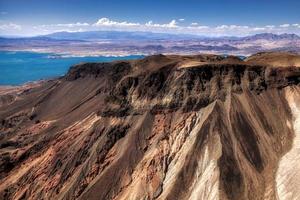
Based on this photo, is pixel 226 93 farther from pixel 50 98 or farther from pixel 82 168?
pixel 50 98

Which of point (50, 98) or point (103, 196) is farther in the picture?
point (50, 98)

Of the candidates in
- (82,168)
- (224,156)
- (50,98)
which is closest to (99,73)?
(50,98)

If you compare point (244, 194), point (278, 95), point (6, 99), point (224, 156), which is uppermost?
point (278, 95)

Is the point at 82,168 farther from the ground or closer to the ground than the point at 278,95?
closer to the ground

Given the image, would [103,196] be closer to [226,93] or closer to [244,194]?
[244,194]

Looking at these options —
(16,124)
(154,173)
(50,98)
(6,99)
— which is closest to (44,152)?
(154,173)

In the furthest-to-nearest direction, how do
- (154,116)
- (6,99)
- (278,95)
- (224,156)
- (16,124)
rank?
(6,99) < (16,124) < (278,95) < (154,116) < (224,156)

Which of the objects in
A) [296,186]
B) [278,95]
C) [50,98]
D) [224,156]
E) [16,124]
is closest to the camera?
[296,186]
